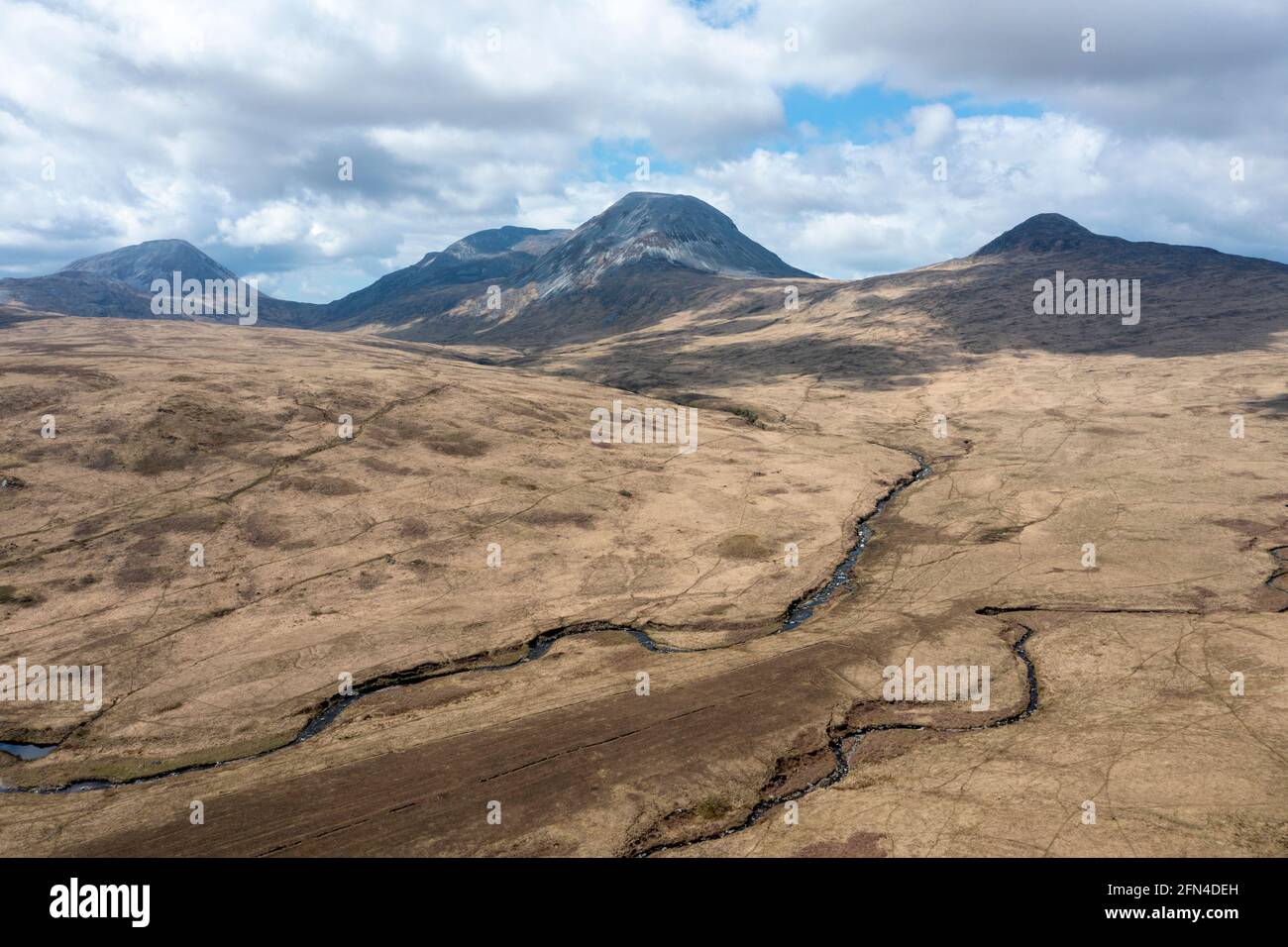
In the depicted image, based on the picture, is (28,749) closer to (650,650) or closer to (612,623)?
(612,623)

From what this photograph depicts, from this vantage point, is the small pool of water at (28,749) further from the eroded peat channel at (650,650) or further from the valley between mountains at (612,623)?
the eroded peat channel at (650,650)

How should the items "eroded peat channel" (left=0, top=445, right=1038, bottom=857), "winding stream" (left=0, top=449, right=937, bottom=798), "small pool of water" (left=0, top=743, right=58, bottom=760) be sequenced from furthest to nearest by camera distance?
1. "small pool of water" (left=0, top=743, right=58, bottom=760)
2. "winding stream" (left=0, top=449, right=937, bottom=798)
3. "eroded peat channel" (left=0, top=445, right=1038, bottom=857)

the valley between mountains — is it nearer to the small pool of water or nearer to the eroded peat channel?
the eroded peat channel

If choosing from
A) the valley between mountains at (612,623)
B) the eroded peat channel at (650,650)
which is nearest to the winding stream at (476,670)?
the eroded peat channel at (650,650)

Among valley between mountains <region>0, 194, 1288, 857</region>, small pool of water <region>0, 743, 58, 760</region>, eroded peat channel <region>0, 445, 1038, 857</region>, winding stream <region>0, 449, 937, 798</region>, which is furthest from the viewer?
small pool of water <region>0, 743, 58, 760</region>

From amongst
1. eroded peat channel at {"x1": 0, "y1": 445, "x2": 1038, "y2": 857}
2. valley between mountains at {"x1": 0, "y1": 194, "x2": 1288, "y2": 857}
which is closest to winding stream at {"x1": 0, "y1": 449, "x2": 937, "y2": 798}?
eroded peat channel at {"x1": 0, "y1": 445, "x2": 1038, "y2": 857}

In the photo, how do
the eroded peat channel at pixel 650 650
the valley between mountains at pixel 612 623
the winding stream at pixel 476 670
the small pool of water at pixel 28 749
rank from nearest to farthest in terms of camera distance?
the valley between mountains at pixel 612 623 < the eroded peat channel at pixel 650 650 < the winding stream at pixel 476 670 < the small pool of water at pixel 28 749

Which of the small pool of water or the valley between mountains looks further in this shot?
the small pool of water
